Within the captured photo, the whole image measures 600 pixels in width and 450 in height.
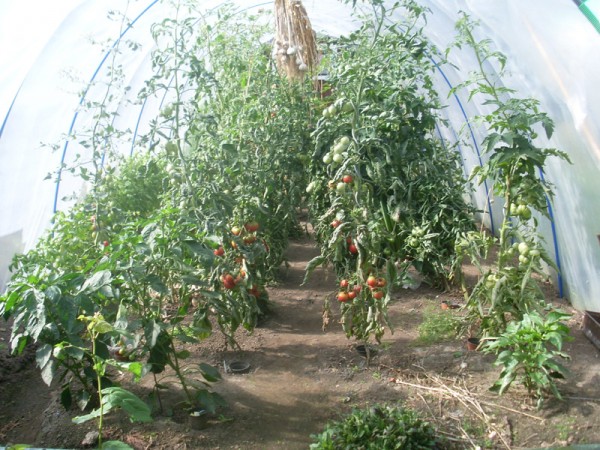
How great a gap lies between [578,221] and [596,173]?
1.76ft

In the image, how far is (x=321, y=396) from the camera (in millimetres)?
3666

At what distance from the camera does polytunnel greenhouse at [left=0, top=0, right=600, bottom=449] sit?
3152 mm

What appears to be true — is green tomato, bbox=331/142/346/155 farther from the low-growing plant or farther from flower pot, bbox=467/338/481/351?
flower pot, bbox=467/338/481/351

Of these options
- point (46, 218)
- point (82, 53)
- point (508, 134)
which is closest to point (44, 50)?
point (82, 53)

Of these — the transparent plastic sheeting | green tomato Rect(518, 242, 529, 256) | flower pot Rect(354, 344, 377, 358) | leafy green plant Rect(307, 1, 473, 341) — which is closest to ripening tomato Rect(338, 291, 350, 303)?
leafy green plant Rect(307, 1, 473, 341)

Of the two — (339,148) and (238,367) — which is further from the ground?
(339,148)

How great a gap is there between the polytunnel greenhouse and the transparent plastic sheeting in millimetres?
19

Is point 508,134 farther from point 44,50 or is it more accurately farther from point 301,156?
point 44,50

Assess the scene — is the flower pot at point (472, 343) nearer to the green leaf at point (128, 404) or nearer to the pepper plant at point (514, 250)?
the pepper plant at point (514, 250)

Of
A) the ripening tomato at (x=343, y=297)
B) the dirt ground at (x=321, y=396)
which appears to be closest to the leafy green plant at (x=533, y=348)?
the dirt ground at (x=321, y=396)

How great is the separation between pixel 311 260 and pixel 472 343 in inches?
49.3

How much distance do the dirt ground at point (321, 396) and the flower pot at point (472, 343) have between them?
4 cm

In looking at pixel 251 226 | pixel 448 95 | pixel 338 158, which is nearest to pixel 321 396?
pixel 251 226

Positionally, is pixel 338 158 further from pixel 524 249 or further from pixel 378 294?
pixel 524 249
